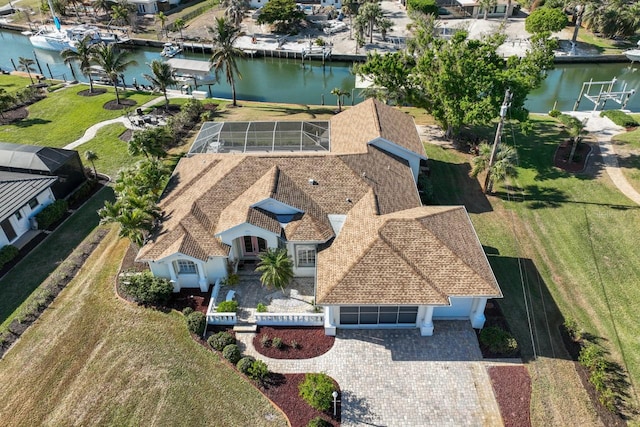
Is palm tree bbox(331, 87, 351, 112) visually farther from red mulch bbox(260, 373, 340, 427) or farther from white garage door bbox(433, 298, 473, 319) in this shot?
red mulch bbox(260, 373, 340, 427)

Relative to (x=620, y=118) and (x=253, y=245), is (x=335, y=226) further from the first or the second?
Result: (x=620, y=118)

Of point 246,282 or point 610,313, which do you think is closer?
point 610,313

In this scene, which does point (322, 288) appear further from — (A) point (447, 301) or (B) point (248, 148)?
(B) point (248, 148)

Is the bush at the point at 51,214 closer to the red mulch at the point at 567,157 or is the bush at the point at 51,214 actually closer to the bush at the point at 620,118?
the red mulch at the point at 567,157

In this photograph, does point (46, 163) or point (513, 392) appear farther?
point (46, 163)

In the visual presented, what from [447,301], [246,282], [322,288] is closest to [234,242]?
[246,282]

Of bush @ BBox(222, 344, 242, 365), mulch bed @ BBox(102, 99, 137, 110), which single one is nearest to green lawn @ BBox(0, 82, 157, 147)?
mulch bed @ BBox(102, 99, 137, 110)

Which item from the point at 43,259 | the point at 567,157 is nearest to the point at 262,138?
the point at 43,259
